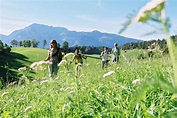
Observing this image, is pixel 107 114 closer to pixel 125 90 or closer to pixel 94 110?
pixel 94 110

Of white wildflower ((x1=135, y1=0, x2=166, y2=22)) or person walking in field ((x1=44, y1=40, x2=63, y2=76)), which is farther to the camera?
person walking in field ((x1=44, y1=40, x2=63, y2=76))

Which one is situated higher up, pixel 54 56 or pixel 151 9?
pixel 151 9

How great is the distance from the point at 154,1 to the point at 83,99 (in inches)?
152

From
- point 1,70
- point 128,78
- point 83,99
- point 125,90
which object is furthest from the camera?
point 1,70

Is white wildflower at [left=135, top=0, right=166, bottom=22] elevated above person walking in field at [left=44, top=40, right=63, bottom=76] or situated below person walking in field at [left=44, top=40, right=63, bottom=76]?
above

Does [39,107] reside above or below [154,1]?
below

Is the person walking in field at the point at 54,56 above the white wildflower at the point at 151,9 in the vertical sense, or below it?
below

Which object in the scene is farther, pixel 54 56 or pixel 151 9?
pixel 54 56

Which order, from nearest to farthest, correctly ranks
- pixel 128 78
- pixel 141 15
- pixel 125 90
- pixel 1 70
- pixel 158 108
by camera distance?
pixel 141 15 → pixel 158 108 → pixel 125 90 → pixel 128 78 → pixel 1 70

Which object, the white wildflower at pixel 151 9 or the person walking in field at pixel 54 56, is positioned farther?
the person walking in field at pixel 54 56

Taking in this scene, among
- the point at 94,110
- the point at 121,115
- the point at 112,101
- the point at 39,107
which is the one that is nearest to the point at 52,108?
the point at 39,107

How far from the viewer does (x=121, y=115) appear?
297 cm

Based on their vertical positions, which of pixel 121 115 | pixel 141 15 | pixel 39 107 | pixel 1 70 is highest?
pixel 141 15

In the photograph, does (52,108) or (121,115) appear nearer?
(121,115)
